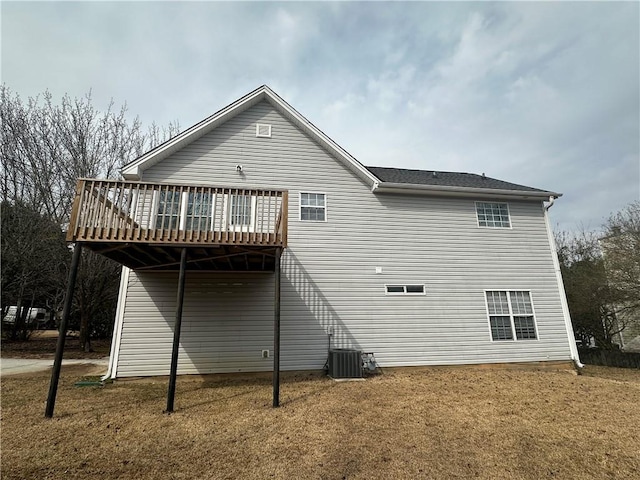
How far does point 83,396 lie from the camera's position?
6.04 meters

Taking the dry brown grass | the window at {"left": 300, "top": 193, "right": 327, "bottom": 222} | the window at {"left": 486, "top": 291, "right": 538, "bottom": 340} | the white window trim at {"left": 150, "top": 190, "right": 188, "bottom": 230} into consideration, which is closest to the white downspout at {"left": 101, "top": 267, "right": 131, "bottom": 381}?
the dry brown grass

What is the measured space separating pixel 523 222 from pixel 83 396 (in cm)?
1313

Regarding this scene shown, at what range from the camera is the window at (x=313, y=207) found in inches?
347

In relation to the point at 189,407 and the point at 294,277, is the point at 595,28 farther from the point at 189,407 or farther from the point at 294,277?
the point at 189,407

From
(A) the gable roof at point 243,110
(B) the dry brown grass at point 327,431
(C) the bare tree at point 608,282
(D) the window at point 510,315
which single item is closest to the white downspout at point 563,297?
(D) the window at point 510,315

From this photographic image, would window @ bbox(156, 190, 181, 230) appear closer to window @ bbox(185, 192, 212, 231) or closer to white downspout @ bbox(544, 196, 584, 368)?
window @ bbox(185, 192, 212, 231)

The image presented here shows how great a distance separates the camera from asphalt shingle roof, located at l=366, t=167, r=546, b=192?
10.1m

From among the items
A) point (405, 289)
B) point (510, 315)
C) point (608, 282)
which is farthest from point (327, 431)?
point (608, 282)

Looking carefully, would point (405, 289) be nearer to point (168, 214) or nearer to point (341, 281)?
point (341, 281)

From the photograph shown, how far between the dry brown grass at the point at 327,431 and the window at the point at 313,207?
4515 millimetres

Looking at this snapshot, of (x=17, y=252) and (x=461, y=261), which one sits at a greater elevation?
(x=17, y=252)

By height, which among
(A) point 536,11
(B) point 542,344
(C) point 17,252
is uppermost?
(A) point 536,11

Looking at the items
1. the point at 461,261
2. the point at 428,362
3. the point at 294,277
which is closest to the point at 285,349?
the point at 294,277

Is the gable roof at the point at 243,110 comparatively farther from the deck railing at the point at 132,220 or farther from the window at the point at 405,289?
the window at the point at 405,289
